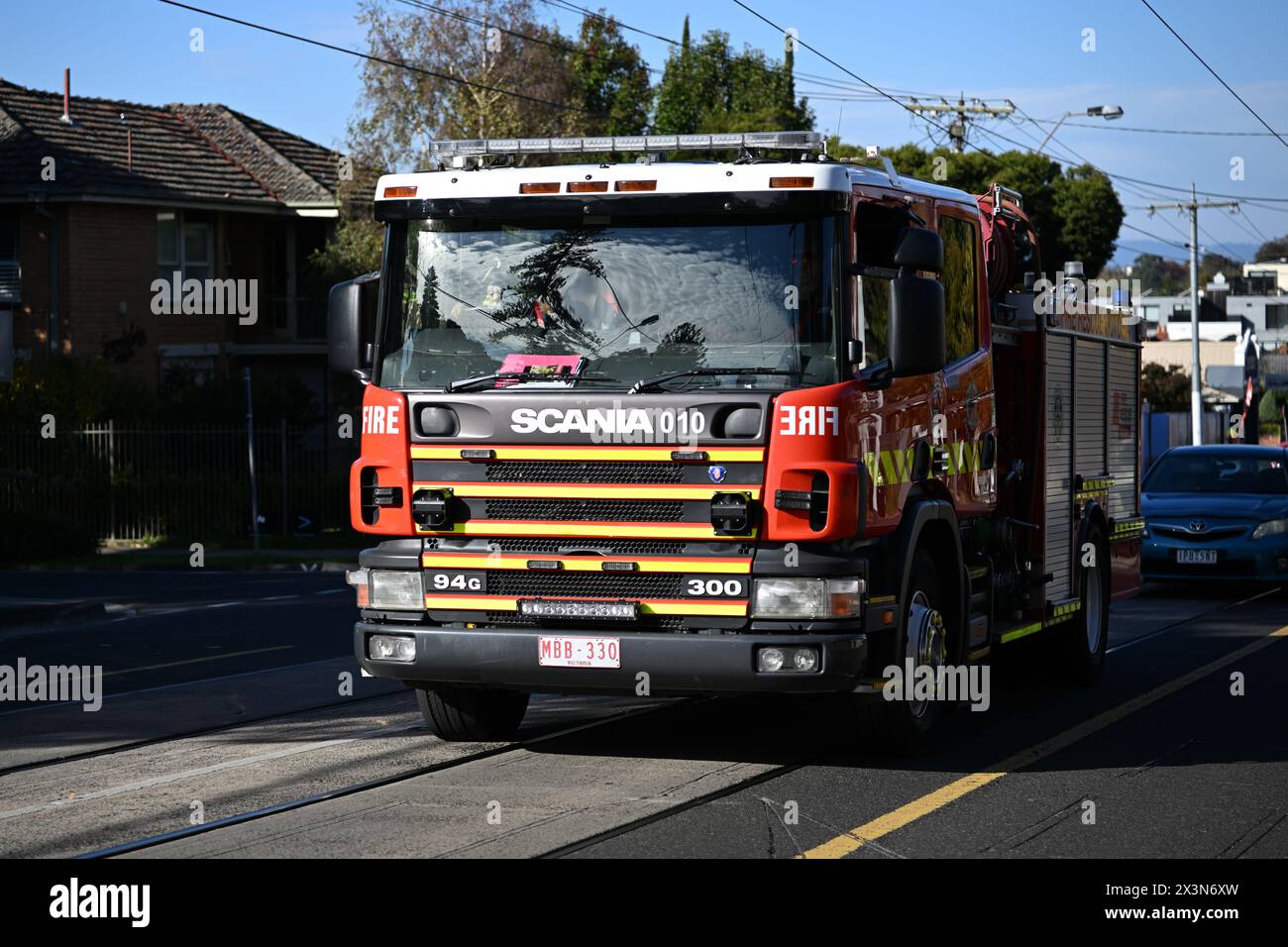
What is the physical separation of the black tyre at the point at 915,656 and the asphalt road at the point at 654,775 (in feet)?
0.52

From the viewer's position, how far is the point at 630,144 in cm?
924

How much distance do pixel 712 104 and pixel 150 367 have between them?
30.3 m

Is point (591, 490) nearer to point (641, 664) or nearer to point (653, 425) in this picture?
point (653, 425)

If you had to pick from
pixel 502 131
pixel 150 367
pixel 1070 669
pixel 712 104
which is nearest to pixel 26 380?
pixel 150 367

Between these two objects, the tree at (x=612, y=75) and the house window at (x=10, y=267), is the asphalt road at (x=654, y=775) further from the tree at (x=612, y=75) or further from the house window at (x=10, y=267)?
the tree at (x=612, y=75)

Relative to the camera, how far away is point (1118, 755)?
30.6 ft

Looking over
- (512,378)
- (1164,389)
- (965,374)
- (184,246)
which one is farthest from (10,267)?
(1164,389)

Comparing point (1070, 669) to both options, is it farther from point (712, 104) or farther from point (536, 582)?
point (712, 104)

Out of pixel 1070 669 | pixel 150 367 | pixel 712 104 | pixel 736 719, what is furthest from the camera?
pixel 712 104

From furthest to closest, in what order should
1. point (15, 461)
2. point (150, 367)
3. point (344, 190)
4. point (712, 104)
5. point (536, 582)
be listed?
point (712, 104), point (344, 190), point (150, 367), point (15, 461), point (536, 582)

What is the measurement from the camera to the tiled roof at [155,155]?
3428cm

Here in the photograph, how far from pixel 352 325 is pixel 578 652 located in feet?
7.22

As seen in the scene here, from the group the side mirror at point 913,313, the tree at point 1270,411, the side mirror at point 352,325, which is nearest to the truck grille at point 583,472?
the side mirror at point 352,325

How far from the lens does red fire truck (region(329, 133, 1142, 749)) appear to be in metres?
8.09
